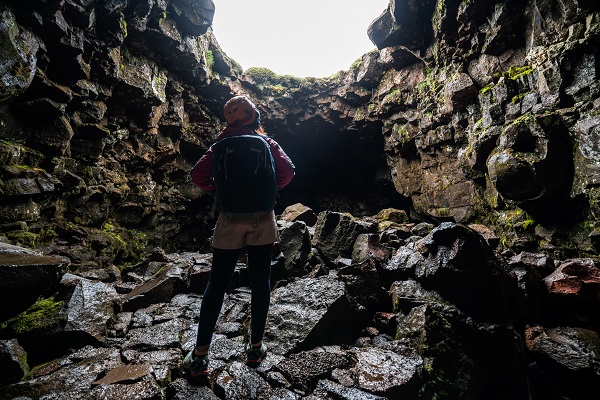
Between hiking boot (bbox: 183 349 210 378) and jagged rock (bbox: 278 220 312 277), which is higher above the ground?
jagged rock (bbox: 278 220 312 277)

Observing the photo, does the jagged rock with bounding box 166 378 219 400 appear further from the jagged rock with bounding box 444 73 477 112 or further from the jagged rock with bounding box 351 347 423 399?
the jagged rock with bounding box 444 73 477 112

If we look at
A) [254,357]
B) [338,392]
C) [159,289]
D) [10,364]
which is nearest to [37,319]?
[10,364]

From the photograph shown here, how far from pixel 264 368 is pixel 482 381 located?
2.12 meters

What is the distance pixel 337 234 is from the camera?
222 inches

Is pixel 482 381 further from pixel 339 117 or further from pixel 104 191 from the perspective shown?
pixel 339 117

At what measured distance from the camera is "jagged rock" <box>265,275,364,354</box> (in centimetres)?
280

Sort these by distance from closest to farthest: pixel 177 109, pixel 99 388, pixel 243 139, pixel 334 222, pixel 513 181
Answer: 1. pixel 99 388
2. pixel 243 139
3. pixel 513 181
4. pixel 334 222
5. pixel 177 109

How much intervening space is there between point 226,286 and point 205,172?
1.02 meters

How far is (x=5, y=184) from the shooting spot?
16.3 feet

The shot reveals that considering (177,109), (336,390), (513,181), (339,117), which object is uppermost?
(339,117)

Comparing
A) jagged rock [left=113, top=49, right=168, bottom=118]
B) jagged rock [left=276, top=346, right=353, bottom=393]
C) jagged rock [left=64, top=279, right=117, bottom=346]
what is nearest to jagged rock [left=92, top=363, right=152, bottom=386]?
jagged rock [left=64, top=279, right=117, bottom=346]

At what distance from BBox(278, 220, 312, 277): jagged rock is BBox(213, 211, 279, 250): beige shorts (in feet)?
9.37

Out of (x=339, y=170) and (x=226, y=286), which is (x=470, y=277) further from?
(x=339, y=170)

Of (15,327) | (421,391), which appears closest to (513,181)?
(421,391)
